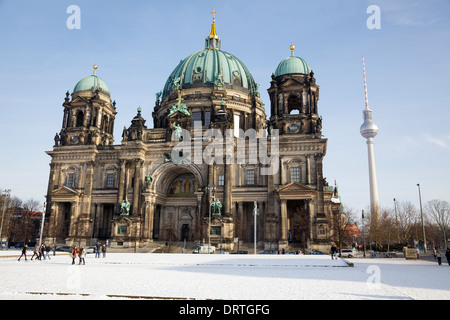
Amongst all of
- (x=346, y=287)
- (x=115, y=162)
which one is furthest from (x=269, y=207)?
(x=346, y=287)

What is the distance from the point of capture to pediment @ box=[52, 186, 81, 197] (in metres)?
59.5

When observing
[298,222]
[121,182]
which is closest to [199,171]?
[121,182]

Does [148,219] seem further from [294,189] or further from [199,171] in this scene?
[294,189]

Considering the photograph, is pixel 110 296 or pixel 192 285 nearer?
pixel 110 296

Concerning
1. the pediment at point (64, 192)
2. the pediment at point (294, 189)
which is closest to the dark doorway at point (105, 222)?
the pediment at point (64, 192)

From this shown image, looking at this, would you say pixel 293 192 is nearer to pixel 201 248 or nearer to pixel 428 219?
pixel 201 248

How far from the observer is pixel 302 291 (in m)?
13.9

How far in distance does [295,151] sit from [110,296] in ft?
146

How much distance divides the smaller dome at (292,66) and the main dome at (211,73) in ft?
39.6

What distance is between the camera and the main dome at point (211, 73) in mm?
69375

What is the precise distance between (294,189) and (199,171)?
14833 millimetres

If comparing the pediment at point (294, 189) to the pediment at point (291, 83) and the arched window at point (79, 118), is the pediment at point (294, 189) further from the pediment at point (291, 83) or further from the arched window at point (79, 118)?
the arched window at point (79, 118)

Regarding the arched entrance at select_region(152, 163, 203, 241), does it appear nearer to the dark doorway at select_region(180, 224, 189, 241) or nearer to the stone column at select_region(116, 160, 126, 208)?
the dark doorway at select_region(180, 224, 189, 241)

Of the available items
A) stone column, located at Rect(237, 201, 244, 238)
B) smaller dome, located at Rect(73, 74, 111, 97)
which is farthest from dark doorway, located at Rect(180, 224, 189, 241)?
smaller dome, located at Rect(73, 74, 111, 97)
